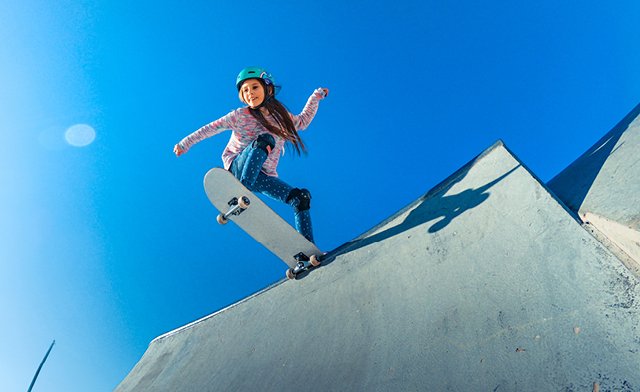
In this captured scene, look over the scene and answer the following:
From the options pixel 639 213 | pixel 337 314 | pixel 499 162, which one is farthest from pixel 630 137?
pixel 337 314

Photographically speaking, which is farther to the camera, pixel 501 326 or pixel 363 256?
pixel 363 256

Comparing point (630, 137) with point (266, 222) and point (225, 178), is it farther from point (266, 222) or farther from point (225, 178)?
point (225, 178)

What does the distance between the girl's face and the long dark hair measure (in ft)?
0.14

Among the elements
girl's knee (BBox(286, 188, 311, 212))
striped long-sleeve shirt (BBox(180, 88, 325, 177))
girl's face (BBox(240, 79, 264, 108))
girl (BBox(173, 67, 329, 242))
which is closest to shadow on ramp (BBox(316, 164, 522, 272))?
girl's knee (BBox(286, 188, 311, 212))

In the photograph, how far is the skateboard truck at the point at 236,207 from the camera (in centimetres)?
294

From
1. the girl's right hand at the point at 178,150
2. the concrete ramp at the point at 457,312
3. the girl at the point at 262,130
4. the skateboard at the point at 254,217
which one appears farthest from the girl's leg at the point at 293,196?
the girl's right hand at the point at 178,150

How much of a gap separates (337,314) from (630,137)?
1914 millimetres

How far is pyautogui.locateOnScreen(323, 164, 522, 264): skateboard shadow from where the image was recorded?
7.39ft

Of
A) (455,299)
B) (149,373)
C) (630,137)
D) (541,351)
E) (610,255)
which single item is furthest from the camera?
(149,373)

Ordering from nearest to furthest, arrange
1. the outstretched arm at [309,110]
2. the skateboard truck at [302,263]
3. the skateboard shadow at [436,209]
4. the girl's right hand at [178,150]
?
the skateboard shadow at [436,209]
the skateboard truck at [302,263]
the girl's right hand at [178,150]
the outstretched arm at [309,110]

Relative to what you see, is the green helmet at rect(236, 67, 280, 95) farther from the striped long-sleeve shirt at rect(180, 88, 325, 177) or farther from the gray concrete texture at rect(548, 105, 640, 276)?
the gray concrete texture at rect(548, 105, 640, 276)

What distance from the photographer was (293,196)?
136 inches

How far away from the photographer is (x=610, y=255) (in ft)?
4.59

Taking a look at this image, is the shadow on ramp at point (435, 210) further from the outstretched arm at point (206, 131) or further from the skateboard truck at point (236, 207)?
the outstretched arm at point (206, 131)
